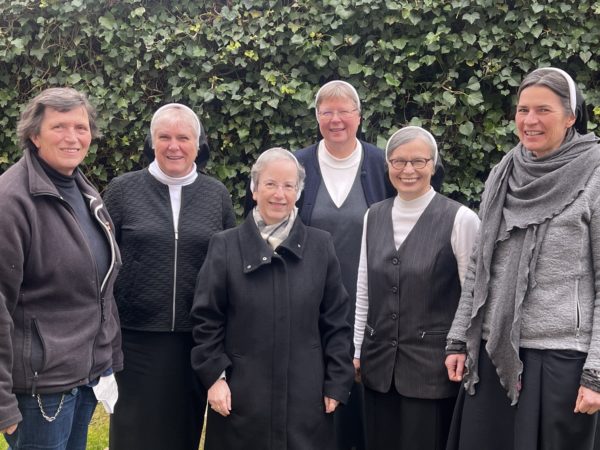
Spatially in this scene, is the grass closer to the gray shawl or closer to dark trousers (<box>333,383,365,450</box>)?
dark trousers (<box>333,383,365,450</box>)

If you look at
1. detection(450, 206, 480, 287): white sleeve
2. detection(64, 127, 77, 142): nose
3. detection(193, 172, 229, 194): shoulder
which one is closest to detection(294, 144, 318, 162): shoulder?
detection(193, 172, 229, 194): shoulder

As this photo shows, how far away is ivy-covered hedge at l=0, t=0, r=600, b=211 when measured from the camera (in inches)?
193

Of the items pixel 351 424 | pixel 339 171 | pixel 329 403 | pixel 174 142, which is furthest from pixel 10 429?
pixel 339 171

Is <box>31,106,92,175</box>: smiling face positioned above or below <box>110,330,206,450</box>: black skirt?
above

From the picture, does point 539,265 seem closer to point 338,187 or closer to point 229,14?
point 338,187

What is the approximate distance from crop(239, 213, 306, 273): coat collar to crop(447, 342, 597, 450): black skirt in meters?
1.00

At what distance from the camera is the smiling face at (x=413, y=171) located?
3215 mm

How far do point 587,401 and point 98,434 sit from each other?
346 cm

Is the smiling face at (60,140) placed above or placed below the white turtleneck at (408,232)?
above

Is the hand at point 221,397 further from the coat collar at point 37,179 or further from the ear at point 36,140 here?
the ear at point 36,140

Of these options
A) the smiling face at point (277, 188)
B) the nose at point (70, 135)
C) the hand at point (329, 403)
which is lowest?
the hand at point (329, 403)

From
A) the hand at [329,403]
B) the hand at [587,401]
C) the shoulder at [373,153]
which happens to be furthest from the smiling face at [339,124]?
the hand at [587,401]

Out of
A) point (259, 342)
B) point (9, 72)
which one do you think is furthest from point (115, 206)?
point (9, 72)

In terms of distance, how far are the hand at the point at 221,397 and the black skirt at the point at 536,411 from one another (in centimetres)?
110
